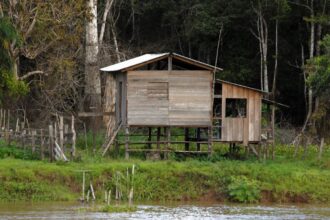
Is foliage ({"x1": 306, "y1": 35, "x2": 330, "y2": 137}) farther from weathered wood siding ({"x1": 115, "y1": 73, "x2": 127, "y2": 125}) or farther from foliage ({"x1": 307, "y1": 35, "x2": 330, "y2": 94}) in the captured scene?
weathered wood siding ({"x1": 115, "y1": 73, "x2": 127, "y2": 125})

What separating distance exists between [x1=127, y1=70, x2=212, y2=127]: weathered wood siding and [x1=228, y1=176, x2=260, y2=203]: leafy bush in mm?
4952

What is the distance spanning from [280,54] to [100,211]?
25.3 m

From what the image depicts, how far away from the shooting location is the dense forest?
43656 mm

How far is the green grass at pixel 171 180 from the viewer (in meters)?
33.4

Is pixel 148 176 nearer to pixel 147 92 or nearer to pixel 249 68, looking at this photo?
pixel 147 92

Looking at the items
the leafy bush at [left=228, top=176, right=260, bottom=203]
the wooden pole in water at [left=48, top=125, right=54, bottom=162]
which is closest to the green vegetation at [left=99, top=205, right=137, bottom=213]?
the leafy bush at [left=228, top=176, right=260, bottom=203]

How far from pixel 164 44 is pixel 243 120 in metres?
18.0

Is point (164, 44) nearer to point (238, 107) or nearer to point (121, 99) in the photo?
point (238, 107)

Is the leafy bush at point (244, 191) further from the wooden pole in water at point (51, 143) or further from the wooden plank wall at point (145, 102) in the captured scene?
the wooden pole in water at point (51, 143)

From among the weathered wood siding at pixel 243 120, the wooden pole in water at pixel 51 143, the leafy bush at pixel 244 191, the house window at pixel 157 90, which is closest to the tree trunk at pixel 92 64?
the house window at pixel 157 90

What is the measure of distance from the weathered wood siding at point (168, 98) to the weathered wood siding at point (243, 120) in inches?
33.4

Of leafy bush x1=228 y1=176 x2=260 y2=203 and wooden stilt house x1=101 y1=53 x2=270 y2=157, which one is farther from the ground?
wooden stilt house x1=101 y1=53 x2=270 y2=157

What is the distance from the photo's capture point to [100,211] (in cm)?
3003

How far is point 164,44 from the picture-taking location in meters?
57.0
